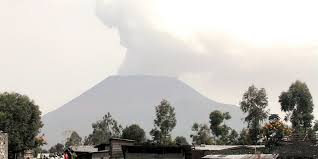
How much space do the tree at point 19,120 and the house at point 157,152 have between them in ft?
122

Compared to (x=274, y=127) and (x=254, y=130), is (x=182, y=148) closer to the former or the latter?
(x=274, y=127)

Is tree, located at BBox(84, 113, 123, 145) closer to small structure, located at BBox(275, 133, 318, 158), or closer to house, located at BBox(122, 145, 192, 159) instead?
house, located at BBox(122, 145, 192, 159)

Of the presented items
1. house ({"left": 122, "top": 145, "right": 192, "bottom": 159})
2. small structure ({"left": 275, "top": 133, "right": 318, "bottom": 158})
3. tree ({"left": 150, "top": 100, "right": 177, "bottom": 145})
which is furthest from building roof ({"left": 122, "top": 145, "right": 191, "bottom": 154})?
tree ({"left": 150, "top": 100, "right": 177, "bottom": 145})

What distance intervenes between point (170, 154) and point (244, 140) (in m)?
52.0

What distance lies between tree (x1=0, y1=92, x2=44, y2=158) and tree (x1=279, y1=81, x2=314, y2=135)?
5002cm

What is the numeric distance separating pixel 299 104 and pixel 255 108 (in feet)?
28.8

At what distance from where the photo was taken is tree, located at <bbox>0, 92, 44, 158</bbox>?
83.5 metres

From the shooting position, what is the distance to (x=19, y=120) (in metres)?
86.0

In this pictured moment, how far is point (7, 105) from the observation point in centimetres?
8519

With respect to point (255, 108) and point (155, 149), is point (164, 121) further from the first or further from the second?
point (155, 149)

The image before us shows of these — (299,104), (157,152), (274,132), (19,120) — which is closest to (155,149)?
(157,152)

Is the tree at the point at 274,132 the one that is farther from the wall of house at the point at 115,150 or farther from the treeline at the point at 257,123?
the wall of house at the point at 115,150

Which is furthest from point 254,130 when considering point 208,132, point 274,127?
point 208,132

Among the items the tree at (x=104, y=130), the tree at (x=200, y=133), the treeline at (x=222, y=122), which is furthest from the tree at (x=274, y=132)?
the tree at (x=104, y=130)
